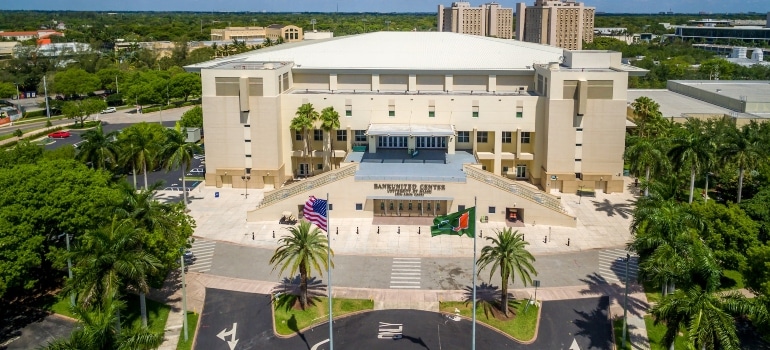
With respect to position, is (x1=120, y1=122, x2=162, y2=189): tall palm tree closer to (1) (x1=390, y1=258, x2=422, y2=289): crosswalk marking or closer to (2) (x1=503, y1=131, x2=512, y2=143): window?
(1) (x1=390, y1=258, x2=422, y2=289): crosswalk marking

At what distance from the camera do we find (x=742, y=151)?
59.5 meters

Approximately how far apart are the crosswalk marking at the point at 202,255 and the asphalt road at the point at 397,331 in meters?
6.90

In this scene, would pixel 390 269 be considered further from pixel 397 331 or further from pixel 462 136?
pixel 462 136

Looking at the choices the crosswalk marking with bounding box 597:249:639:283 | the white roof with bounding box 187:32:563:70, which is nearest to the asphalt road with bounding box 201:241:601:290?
the crosswalk marking with bounding box 597:249:639:283

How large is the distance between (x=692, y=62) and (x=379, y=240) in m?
158

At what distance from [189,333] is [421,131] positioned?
3723 cm

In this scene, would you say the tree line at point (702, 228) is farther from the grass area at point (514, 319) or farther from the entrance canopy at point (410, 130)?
the entrance canopy at point (410, 130)

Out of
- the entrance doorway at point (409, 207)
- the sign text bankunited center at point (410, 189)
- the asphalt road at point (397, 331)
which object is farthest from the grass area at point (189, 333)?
the entrance doorway at point (409, 207)

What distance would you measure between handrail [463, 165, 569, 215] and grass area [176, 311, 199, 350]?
31.4 meters

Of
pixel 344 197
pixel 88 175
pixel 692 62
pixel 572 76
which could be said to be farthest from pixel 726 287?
pixel 692 62

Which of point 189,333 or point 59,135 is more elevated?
point 59,135

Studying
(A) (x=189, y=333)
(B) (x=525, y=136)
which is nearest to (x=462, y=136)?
(B) (x=525, y=136)

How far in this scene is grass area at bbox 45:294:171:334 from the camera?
137 feet

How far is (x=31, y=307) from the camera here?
44.2 m
